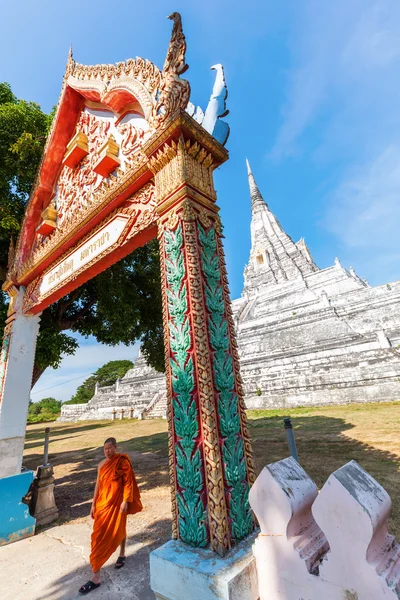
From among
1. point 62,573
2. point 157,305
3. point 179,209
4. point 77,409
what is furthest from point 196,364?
point 77,409

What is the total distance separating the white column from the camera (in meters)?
4.29

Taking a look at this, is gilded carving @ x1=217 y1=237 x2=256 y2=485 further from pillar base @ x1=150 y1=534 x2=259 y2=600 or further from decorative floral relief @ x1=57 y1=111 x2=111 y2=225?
decorative floral relief @ x1=57 y1=111 x2=111 y2=225

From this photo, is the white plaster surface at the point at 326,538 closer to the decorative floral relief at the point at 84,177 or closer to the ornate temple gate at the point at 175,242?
the ornate temple gate at the point at 175,242

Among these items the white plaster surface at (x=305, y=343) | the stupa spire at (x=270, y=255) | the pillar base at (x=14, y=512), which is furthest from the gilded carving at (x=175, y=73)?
the stupa spire at (x=270, y=255)

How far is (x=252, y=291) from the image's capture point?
1597 inches

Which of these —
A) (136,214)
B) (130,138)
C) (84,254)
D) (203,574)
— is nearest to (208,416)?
(203,574)

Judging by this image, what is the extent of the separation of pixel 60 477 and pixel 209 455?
7.36 metres

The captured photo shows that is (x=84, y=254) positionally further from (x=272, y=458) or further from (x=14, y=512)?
(x=272, y=458)

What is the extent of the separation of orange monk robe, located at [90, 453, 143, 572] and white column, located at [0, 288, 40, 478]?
6.23 ft

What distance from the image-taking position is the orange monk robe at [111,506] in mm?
2934

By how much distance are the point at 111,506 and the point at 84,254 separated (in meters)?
2.86

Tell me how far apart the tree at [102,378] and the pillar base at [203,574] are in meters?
44.1

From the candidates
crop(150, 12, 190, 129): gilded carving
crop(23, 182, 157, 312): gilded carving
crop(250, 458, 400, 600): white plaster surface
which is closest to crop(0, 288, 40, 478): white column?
crop(23, 182, 157, 312): gilded carving

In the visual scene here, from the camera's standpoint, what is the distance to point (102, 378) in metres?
46.6
